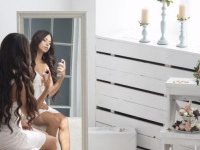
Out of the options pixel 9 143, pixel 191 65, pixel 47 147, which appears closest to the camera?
pixel 9 143

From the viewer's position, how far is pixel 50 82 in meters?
4.09

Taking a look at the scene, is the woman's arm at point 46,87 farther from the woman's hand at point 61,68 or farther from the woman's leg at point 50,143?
the woman's leg at point 50,143

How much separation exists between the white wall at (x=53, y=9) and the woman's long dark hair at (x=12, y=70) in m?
0.40

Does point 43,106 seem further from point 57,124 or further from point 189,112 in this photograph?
point 189,112

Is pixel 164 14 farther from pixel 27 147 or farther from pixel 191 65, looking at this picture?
pixel 27 147

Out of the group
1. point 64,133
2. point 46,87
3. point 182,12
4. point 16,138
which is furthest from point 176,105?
point 16,138

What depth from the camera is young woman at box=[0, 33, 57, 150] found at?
373 centimetres

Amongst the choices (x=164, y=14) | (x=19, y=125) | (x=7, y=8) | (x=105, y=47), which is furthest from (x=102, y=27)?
(x=19, y=125)

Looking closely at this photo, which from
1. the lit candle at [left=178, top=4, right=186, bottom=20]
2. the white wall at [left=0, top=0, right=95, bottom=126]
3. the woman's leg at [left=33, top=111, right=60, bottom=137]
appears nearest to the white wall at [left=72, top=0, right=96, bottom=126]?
the white wall at [left=0, top=0, right=95, bottom=126]

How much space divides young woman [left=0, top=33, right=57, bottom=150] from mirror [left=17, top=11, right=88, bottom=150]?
1.25ft

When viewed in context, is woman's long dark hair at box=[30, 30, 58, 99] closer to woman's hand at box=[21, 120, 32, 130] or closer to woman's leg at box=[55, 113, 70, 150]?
woman's leg at box=[55, 113, 70, 150]

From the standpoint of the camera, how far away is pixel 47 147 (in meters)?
4.02

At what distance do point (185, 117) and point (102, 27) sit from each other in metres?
1.05

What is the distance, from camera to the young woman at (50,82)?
403cm
